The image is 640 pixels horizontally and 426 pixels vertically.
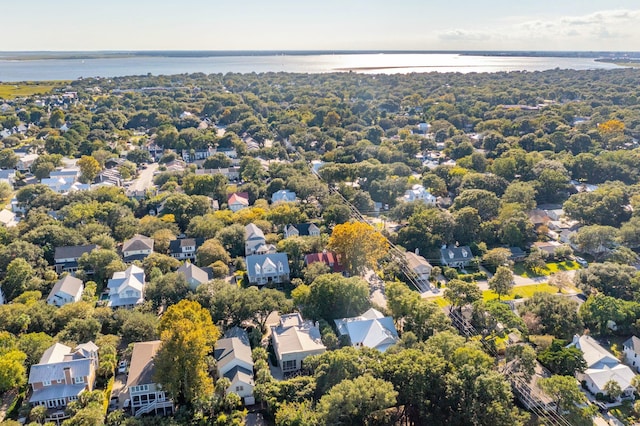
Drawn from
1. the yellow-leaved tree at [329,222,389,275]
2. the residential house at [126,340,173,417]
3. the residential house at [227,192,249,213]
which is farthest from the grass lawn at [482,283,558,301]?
the residential house at [227,192,249,213]

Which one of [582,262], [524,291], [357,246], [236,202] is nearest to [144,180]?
[236,202]

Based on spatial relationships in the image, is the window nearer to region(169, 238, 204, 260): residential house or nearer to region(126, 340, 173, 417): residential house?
region(126, 340, 173, 417): residential house

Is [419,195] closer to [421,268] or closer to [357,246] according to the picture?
[421,268]

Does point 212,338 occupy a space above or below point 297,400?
above

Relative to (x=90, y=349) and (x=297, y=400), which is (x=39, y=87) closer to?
(x=90, y=349)

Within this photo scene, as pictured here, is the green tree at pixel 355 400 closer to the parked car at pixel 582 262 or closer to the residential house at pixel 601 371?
the residential house at pixel 601 371

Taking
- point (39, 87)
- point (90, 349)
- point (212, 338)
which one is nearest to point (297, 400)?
point (212, 338)

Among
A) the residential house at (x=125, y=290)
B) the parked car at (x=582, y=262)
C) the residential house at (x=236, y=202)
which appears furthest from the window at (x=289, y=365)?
the parked car at (x=582, y=262)

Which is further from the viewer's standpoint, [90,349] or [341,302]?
[341,302]
